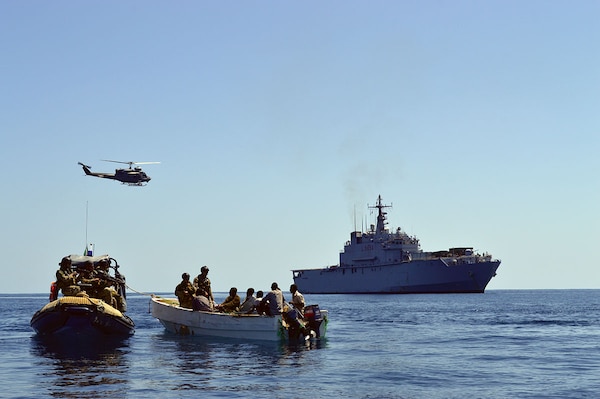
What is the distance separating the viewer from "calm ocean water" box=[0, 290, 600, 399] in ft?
55.5

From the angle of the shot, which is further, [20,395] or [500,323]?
[500,323]

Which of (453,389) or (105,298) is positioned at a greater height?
(105,298)

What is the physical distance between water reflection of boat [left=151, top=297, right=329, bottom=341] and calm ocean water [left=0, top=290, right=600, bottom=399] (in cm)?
45

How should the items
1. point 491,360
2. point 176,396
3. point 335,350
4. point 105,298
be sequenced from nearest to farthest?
point 176,396
point 491,360
point 335,350
point 105,298

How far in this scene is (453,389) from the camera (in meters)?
17.3

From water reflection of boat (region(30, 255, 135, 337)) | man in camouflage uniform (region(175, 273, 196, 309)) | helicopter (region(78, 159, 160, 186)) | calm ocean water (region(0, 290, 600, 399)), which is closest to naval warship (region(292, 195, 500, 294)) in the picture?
helicopter (region(78, 159, 160, 186))

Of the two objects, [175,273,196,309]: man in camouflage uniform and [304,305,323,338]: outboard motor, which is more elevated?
[175,273,196,309]: man in camouflage uniform

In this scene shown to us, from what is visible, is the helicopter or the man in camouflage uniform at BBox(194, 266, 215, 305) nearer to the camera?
the man in camouflage uniform at BBox(194, 266, 215, 305)

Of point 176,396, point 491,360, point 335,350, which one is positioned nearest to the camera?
point 176,396

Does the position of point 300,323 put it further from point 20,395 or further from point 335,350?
point 20,395

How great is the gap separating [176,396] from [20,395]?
12.0 ft

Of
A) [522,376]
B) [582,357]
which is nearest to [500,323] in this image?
[582,357]

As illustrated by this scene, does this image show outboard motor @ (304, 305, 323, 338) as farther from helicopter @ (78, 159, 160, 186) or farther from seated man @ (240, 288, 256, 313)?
helicopter @ (78, 159, 160, 186)

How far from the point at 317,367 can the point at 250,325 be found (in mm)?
6712
